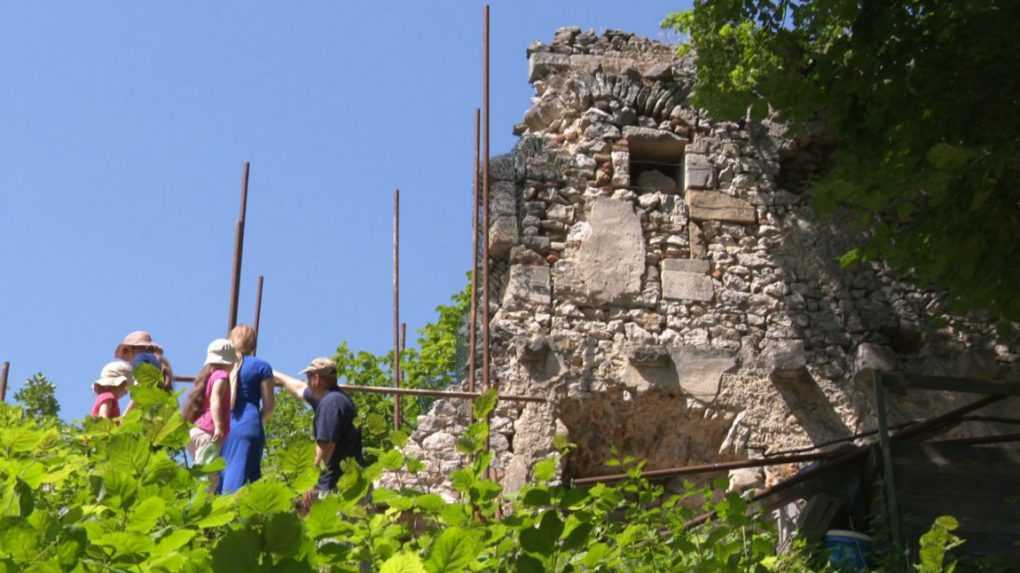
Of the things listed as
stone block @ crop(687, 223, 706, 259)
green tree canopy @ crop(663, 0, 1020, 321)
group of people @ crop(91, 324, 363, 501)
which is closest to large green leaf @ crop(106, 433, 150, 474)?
group of people @ crop(91, 324, 363, 501)

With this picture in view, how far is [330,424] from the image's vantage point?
17.6ft

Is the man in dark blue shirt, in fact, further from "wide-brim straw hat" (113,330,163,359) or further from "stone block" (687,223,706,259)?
"stone block" (687,223,706,259)

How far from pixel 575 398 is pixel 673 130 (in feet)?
7.02

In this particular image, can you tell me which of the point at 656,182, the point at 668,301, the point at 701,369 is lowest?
the point at 701,369

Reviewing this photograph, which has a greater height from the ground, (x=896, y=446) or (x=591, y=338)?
(x=591, y=338)

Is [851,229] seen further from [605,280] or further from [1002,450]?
[1002,450]

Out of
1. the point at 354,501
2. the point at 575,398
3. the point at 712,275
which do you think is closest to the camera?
the point at 354,501

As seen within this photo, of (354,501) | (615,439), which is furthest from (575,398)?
(354,501)

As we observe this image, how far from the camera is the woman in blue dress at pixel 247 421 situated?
16.6ft

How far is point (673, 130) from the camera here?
27.7 ft

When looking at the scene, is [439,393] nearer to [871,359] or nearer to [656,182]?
[656,182]

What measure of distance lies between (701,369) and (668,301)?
20.0 inches

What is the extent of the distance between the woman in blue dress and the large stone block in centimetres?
337

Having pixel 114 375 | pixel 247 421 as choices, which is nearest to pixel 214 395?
pixel 247 421
